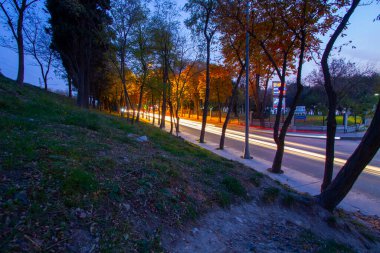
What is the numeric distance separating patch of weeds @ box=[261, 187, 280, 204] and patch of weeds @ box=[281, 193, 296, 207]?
0.59 ft

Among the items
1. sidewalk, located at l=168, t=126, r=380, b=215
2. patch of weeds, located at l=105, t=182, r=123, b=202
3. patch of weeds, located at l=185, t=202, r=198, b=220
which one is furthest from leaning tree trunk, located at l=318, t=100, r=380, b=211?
patch of weeds, located at l=105, t=182, r=123, b=202

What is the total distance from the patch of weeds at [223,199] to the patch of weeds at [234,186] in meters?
0.37

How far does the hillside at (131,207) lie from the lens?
7.94ft

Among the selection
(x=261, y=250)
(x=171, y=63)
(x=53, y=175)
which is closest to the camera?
(x=53, y=175)

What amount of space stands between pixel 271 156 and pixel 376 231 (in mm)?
7727

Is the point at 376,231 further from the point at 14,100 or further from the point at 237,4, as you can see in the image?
the point at 14,100

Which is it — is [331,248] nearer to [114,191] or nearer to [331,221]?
[331,221]

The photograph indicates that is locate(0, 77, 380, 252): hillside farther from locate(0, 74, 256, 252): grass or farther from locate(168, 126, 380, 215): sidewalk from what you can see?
locate(168, 126, 380, 215): sidewalk

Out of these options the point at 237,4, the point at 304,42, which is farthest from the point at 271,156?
the point at 237,4

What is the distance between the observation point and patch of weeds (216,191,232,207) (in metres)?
4.42

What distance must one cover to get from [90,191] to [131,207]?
24.5 inches

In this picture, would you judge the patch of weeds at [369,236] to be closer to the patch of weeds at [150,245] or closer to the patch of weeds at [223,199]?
the patch of weeds at [223,199]

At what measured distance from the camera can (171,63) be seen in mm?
19500

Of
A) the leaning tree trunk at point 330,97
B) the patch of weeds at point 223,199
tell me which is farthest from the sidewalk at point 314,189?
the patch of weeds at point 223,199
